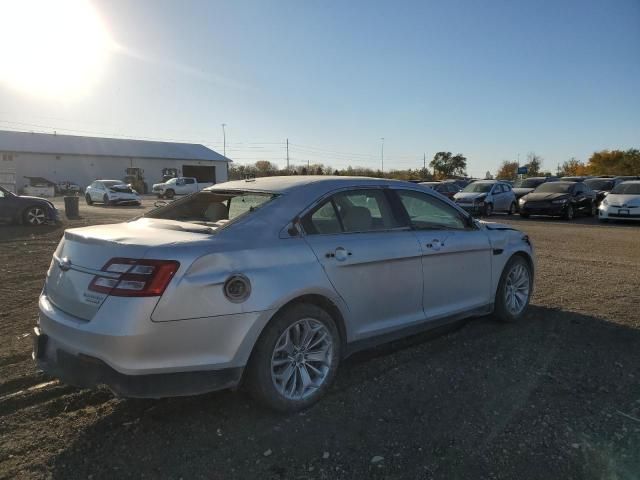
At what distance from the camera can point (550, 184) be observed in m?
22.5

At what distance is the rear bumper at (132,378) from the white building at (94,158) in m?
53.1

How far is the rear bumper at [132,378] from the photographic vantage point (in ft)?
9.68

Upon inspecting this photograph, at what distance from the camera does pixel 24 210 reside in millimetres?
15422

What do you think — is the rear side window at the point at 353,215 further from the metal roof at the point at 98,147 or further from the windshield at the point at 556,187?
the metal roof at the point at 98,147

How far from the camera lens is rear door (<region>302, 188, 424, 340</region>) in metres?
3.72

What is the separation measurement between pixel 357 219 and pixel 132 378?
6.61 ft

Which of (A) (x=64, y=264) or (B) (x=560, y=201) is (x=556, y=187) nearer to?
(B) (x=560, y=201)

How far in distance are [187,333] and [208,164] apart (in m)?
63.9

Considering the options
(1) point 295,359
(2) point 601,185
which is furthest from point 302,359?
(2) point 601,185

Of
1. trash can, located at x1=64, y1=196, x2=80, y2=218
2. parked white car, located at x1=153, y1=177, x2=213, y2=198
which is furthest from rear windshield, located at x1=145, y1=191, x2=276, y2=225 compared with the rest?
parked white car, located at x1=153, y1=177, x2=213, y2=198

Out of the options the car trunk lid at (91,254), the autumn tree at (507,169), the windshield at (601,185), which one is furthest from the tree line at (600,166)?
the car trunk lid at (91,254)

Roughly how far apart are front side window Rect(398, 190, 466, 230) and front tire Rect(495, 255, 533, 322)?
844mm

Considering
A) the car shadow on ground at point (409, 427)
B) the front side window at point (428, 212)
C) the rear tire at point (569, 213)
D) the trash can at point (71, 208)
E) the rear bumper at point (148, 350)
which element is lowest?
the rear tire at point (569, 213)

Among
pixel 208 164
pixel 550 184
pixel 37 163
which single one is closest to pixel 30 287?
pixel 550 184
